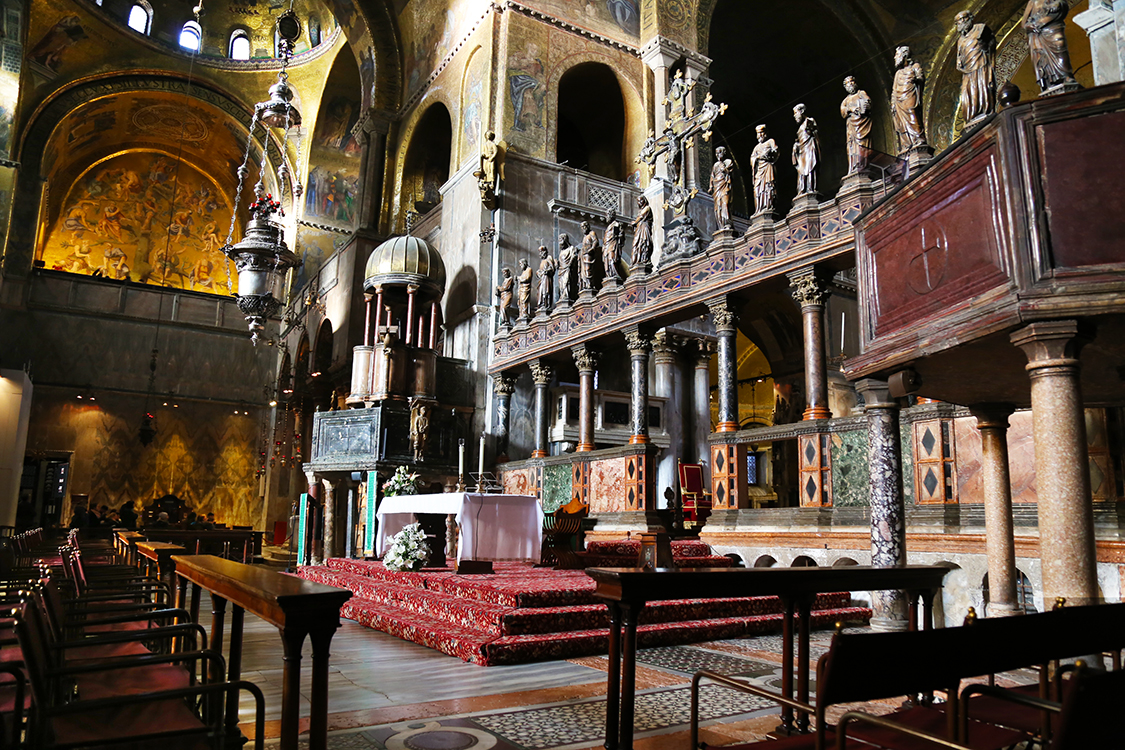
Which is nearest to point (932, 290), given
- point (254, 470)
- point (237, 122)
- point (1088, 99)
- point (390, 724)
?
point (1088, 99)

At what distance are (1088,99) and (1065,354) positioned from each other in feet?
4.13

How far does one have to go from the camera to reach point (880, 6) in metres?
19.3

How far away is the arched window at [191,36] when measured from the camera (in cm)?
2597

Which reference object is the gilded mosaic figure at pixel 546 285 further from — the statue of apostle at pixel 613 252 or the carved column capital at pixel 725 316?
the carved column capital at pixel 725 316

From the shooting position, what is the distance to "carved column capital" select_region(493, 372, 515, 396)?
15.0 metres

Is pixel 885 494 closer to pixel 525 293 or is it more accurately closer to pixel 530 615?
pixel 530 615

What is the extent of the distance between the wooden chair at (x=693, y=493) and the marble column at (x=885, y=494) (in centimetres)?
742

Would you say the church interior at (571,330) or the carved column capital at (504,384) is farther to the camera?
the carved column capital at (504,384)

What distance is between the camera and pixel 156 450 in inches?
990

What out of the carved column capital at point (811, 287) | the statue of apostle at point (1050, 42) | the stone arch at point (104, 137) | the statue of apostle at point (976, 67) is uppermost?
the stone arch at point (104, 137)

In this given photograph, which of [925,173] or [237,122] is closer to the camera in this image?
[925,173]

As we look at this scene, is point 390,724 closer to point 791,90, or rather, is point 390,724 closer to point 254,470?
point 791,90

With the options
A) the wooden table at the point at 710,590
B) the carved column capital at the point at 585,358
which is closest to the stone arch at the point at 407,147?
the carved column capital at the point at 585,358

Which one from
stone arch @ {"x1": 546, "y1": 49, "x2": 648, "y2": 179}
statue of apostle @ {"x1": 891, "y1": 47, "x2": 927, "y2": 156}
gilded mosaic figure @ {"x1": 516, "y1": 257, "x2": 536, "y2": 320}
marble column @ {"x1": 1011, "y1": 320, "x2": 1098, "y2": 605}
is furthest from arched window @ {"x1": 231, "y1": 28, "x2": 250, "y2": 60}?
marble column @ {"x1": 1011, "y1": 320, "x2": 1098, "y2": 605}
